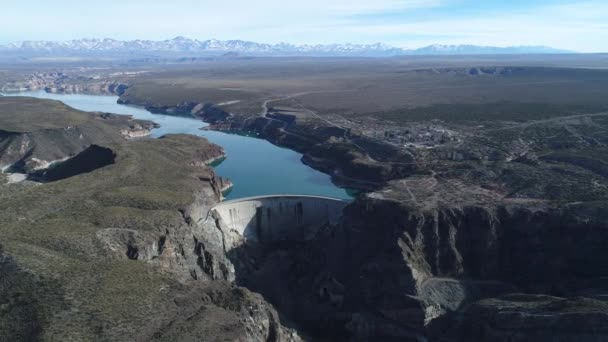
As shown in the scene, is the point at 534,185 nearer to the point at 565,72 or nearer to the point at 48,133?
the point at 48,133

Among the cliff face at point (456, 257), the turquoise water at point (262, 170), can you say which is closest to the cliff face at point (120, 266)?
the cliff face at point (456, 257)

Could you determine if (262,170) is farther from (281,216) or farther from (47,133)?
(47,133)

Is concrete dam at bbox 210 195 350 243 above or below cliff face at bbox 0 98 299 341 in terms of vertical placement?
below

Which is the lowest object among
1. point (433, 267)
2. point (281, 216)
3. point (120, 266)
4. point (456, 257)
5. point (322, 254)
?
point (322, 254)

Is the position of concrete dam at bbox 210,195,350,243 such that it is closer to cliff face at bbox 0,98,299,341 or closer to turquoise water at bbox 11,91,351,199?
cliff face at bbox 0,98,299,341

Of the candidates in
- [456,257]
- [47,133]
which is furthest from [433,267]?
[47,133]

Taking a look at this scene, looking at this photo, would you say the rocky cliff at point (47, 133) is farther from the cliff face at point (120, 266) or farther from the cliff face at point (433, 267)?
the cliff face at point (433, 267)

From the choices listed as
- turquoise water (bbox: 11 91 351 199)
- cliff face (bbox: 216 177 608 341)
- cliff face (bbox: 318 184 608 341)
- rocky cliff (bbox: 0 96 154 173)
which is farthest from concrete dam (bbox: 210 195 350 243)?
rocky cliff (bbox: 0 96 154 173)

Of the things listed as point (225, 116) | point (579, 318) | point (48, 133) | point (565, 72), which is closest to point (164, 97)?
point (225, 116)

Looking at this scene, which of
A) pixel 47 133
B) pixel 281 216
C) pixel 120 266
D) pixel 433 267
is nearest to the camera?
pixel 120 266
